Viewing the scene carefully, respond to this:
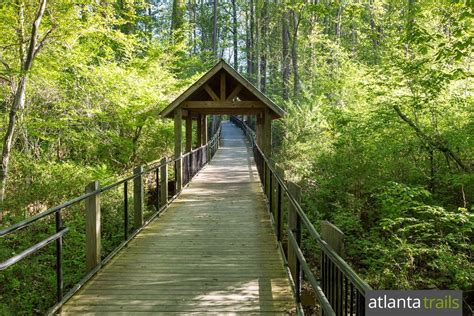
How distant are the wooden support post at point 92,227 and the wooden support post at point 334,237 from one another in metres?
3.10

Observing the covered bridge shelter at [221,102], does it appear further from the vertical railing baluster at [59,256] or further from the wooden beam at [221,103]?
the vertical railing baluster at [59,256]

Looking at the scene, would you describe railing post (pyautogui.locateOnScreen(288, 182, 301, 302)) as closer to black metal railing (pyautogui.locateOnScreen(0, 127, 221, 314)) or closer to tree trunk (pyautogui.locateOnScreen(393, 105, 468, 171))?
black metal railing (pyautogui.locateOnScreen(0, 127, 221, 314))

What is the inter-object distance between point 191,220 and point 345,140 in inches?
251

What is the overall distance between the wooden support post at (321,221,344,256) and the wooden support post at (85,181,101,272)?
3.10 meters

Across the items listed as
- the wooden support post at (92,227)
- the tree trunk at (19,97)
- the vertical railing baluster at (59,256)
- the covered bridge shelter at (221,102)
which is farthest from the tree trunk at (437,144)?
the tree trunk at (19,97)

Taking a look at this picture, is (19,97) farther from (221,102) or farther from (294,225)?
(294,225)

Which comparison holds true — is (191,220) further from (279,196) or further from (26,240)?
(26,240)

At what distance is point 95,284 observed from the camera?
176 inches

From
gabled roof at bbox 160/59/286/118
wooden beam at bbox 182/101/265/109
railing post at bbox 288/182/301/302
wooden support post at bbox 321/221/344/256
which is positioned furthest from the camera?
wooden beam at bbox 182/101/265/109

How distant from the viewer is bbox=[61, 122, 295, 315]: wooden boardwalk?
Result: 394 cm

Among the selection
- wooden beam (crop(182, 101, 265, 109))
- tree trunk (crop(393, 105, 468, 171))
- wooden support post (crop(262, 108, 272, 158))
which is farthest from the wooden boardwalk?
wooden beam (crop(182, 101, 265, 109))

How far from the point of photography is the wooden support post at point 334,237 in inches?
95.1

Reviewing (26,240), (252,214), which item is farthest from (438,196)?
(26,240)

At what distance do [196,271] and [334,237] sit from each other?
286 cm
